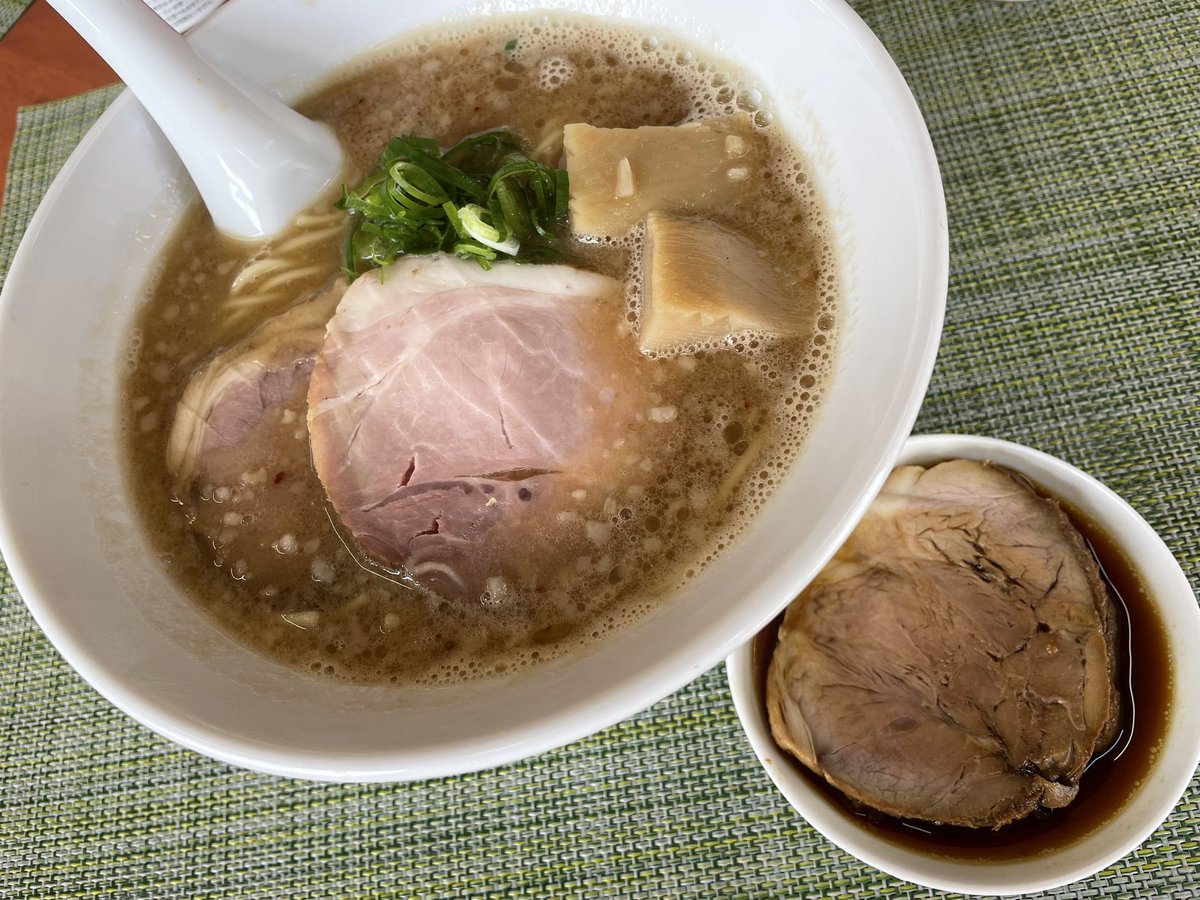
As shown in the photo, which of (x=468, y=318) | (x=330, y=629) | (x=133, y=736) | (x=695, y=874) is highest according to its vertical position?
(x=468, y=318)

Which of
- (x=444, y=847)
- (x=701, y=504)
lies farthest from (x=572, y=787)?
(x=701, y=504)

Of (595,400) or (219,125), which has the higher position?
(219,125)

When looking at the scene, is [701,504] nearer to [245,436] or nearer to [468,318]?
[468,318]

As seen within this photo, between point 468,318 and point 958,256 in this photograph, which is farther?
point 958,256

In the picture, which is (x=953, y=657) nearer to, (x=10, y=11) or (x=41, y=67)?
(x=41, y=67)

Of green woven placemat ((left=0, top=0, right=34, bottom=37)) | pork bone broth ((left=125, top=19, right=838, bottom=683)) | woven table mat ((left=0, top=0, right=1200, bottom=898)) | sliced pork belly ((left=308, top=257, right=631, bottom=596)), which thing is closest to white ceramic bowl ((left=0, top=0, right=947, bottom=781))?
pork bone broth ((left=125, top=19, right=838, bottom=683))

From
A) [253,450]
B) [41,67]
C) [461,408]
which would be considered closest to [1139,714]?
[461,408]

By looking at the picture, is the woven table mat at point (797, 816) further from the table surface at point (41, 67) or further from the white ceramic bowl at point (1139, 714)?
the table surface at point (41, 67)

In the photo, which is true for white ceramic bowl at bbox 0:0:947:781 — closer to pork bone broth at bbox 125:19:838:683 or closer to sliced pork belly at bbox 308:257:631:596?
pork bone broth at bbox 125:19:838:683
